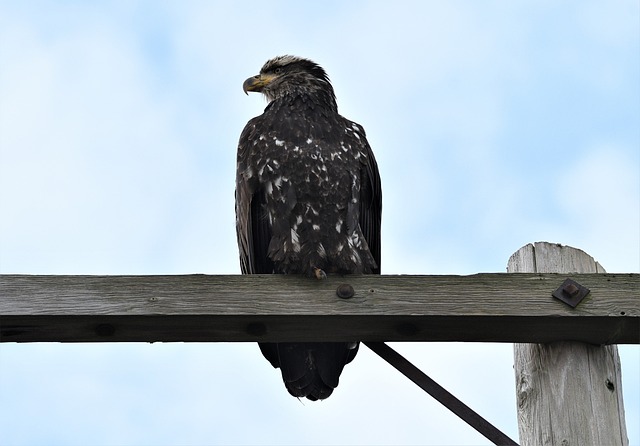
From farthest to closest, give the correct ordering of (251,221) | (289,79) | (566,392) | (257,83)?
(257,83)
(289,79)
(251,221)
(566,392)

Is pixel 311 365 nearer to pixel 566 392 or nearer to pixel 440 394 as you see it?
pixel 440 394

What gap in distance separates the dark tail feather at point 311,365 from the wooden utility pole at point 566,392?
111 centimetres

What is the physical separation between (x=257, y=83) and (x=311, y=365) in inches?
93.2

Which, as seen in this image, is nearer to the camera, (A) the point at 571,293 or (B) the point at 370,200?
(A) the point at 571,293

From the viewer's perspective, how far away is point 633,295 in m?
3.23

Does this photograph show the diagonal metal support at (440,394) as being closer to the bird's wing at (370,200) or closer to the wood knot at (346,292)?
the wood knot at (346,292)

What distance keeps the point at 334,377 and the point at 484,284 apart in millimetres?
1263

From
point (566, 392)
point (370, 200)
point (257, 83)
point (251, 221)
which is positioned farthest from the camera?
point (257, 83)

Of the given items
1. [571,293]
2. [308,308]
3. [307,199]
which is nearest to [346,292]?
[308,308]

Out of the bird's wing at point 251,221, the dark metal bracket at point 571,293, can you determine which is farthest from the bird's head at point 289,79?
the dark metal bracket at point 571,293

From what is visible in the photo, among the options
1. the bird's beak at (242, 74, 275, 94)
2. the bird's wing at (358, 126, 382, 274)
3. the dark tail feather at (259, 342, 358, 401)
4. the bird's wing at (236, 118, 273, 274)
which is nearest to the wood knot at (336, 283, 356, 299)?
the dark tail feather at (259, 342, 358, 401)

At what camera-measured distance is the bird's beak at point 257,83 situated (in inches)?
240

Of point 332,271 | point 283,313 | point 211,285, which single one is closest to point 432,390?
point 283,313

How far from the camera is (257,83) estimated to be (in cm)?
612
